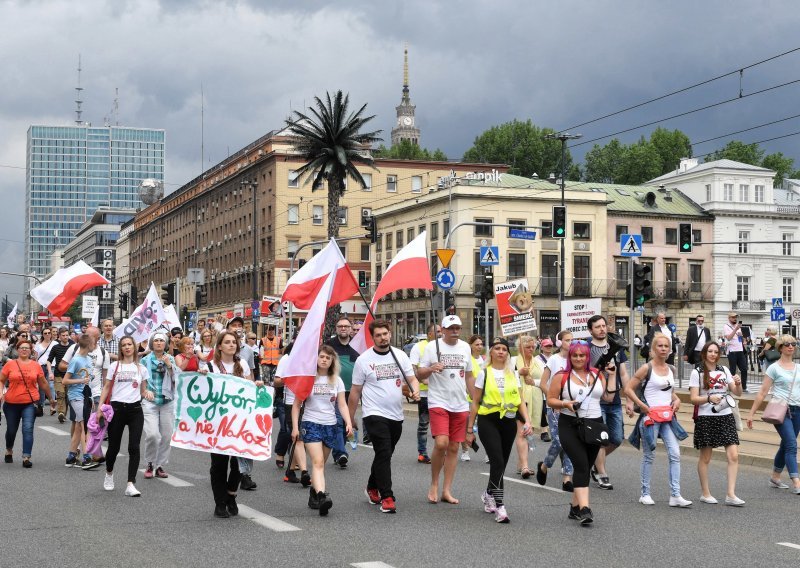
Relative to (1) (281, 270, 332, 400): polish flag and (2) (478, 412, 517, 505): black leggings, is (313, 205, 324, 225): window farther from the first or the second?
(2) (478, 412, 517, 505): black leggings

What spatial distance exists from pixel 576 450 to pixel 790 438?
379 centimetres

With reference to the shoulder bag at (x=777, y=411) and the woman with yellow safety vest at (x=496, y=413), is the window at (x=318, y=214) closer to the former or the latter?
the shoulder bag at (x=777, y=411)

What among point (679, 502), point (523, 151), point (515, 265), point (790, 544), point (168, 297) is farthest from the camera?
point (523, 151)

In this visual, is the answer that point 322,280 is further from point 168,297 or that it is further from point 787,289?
point 787,289

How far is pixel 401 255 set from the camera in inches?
584

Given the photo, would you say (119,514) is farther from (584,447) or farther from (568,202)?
(568,202)

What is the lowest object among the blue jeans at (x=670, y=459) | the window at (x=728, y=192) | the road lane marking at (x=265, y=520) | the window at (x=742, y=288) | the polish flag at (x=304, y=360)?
the road lane marking at (x=265, y=520)

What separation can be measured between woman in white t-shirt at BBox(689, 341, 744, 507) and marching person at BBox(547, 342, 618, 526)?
66.3 inches

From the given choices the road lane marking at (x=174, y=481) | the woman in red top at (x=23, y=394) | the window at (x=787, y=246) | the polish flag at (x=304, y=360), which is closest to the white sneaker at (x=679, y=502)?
the polish flag at (x=304, y=360)

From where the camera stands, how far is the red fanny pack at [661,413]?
11805mm

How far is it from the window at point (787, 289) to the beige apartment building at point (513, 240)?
15.1 meters

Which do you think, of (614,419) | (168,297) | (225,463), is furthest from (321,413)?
(168,297)

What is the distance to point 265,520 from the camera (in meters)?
10.3

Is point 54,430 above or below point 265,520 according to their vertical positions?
below
